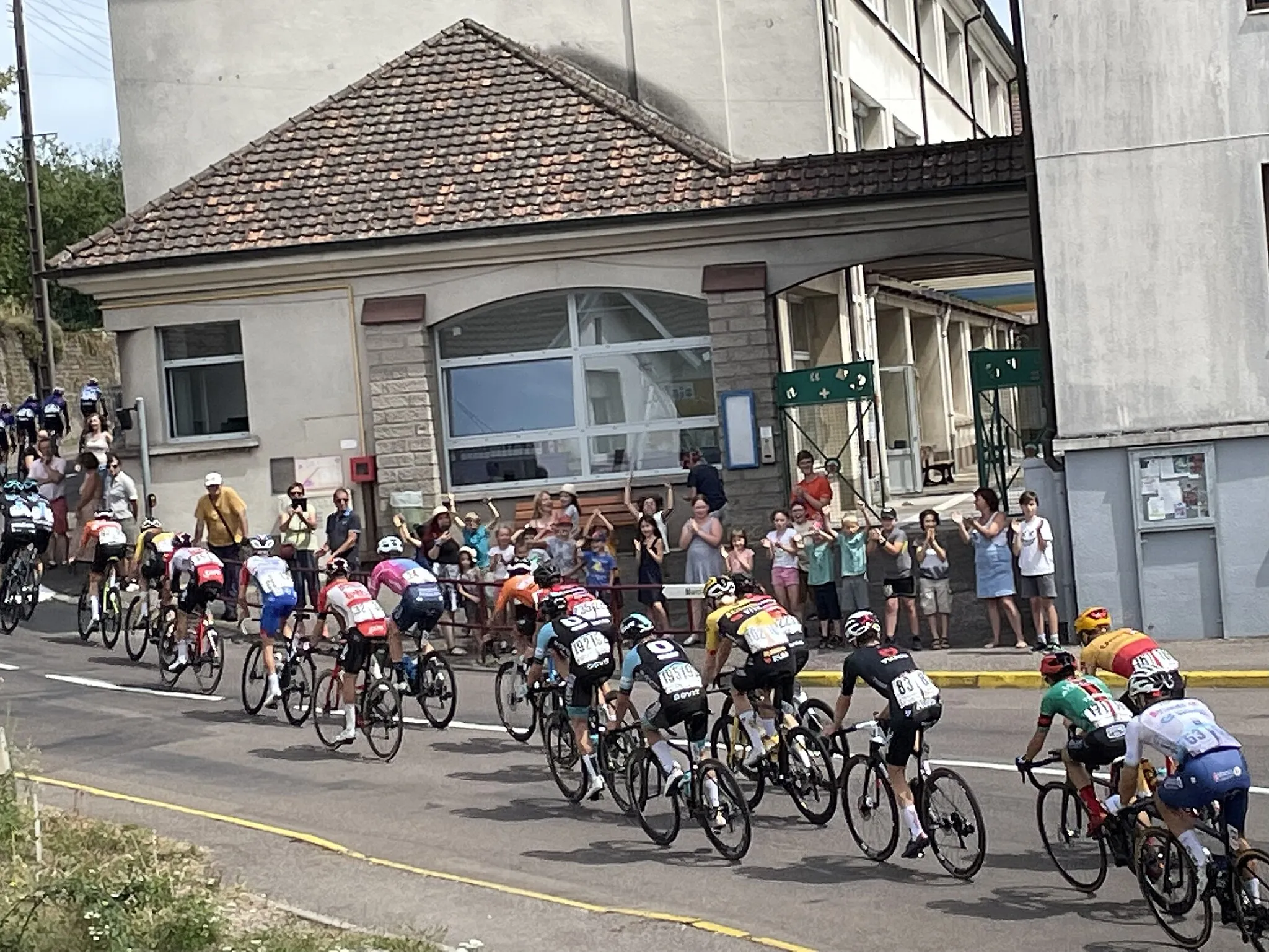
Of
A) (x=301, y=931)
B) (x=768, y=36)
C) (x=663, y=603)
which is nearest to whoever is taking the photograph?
(x=301, y=931)

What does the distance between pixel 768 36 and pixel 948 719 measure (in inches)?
658

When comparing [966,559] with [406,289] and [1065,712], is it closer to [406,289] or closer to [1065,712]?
[406,289]

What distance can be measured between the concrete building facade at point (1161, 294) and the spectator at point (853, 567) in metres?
2.29

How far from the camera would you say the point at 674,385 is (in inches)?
1012

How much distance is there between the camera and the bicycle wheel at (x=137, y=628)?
71.8 ft

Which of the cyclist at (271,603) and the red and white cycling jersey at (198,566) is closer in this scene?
the cyclist at (271,603)

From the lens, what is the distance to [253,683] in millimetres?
18609

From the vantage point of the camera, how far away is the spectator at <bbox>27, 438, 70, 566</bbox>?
2666cm

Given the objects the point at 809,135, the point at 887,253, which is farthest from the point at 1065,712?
the point at 809,135

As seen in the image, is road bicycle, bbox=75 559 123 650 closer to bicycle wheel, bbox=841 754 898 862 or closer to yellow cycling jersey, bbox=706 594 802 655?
yellow cycling jersey, bbox=706 594 802 655

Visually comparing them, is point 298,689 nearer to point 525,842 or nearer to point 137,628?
point 137,628

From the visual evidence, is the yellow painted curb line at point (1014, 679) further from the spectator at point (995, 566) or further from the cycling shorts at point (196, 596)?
the cycling shorts at point (196, 596)

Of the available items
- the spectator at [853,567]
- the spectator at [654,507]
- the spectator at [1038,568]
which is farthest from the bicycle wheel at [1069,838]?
the spectator at [654,507]

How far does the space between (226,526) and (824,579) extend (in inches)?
311
